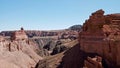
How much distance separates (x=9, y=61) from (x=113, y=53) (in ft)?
128

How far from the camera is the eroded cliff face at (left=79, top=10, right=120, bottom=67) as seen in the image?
4159 cm

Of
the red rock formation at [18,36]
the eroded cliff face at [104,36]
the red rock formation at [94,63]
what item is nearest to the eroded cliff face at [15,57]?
the red rock formation at [18,36]

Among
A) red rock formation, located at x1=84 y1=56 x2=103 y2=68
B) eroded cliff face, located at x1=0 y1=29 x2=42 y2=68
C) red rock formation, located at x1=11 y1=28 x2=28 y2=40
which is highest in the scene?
red rock formation, located at x1=11 y1=28 x2=28 y2=40

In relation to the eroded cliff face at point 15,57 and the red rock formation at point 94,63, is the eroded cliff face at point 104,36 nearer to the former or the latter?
the red rock formation at point 94,63

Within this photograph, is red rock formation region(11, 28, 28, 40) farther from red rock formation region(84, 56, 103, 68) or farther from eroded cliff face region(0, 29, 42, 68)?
red rock formation region(84, 56, 103, 68)

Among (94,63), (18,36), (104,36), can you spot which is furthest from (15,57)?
(94,63)

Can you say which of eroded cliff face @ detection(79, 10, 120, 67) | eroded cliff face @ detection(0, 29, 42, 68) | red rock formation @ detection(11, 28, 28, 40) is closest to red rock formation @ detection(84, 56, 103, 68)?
eroded cliff face @ detection(79, 10, 120, 67)

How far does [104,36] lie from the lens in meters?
45.2

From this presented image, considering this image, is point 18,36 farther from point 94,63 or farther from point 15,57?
point 94,63

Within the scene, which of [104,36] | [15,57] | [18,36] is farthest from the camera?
[18,36]

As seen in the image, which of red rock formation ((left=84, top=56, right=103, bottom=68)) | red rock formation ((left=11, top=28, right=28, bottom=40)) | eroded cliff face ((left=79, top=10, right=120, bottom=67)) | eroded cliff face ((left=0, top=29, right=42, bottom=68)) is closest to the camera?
red rock formation ((left=84, top=56, right=103, bottom=68))

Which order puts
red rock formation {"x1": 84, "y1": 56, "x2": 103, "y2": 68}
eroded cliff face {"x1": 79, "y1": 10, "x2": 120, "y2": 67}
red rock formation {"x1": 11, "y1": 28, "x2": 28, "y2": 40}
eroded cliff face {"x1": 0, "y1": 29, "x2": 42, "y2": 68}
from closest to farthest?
red rock formation {"x1": 84, "y1": 56, "x2": 103, "y2": 68} < eroded cliff face {"x1": 79, "y1": 10, "x2": 120, "y2": 67} < eroded cliff face {"x1": 0, "y1": 29, "x2": 42, "y2": 68} < red rock formation {"x1": 11, "y1": 28, "x2": 28, "y2": 40}

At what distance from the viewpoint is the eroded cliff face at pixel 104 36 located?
41.6 m

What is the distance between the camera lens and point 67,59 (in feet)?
193
